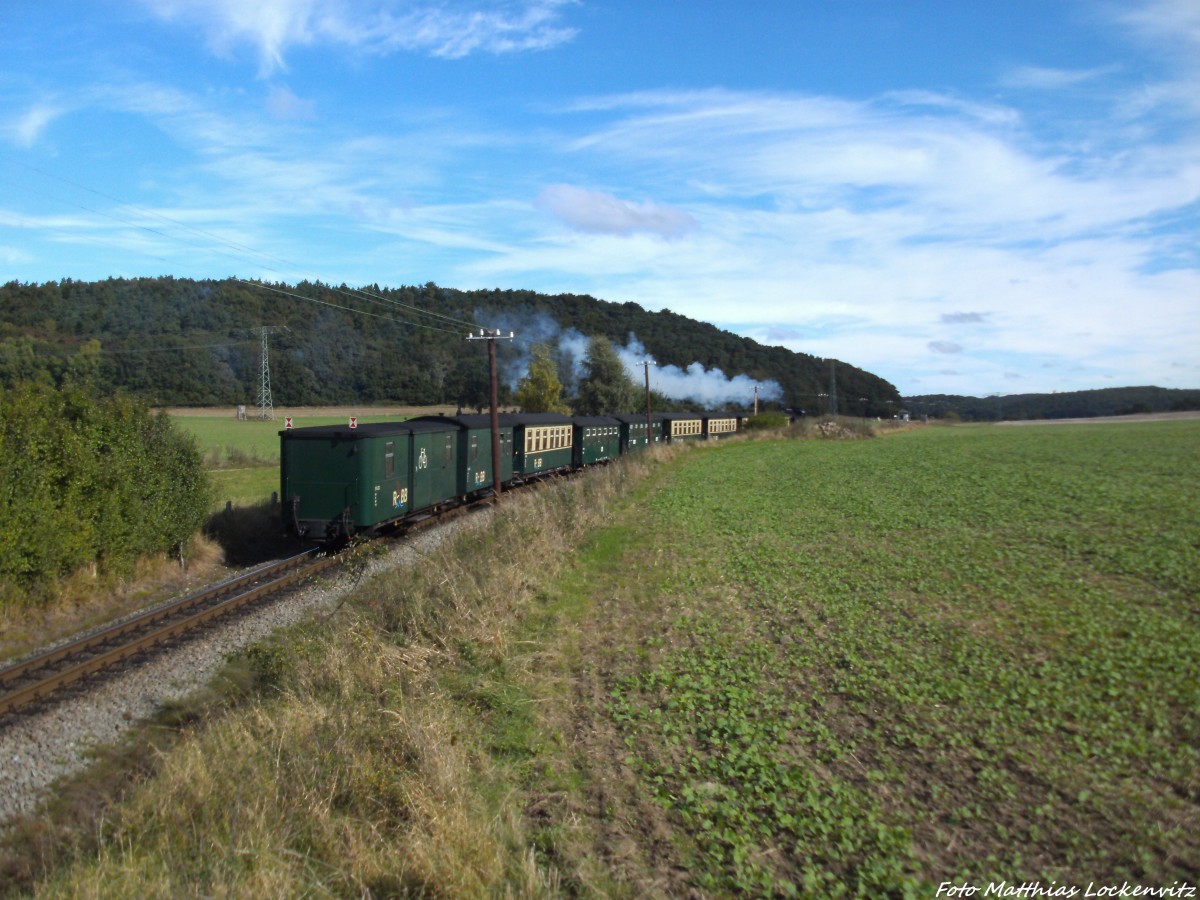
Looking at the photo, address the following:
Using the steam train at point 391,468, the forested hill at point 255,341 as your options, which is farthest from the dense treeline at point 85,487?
the forested hill at point 255,341

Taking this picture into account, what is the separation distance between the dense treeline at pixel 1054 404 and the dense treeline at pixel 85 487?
98352mm

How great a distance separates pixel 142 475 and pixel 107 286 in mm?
59239

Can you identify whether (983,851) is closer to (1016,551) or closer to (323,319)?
(1016,551)

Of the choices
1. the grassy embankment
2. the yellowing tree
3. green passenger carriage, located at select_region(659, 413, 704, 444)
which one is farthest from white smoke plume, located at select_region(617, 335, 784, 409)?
the grassy embankment

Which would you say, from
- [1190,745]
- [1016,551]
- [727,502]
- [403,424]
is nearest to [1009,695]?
[1190,745]

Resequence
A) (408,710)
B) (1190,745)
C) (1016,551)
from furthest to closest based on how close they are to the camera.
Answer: (1016,551), (408,710), (1190,745)

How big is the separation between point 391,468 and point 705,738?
42.5 ft

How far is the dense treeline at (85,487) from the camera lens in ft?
42.2

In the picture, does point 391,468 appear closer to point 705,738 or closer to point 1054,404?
point 705,738

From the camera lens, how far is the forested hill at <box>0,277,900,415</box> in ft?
171

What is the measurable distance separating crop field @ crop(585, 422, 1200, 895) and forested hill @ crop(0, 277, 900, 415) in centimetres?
3594

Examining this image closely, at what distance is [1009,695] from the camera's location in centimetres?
688

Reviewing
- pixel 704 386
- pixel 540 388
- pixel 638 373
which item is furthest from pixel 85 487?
pixel 704 386

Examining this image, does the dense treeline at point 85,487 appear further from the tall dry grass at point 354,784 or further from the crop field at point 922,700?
the crop field at point 922,700
